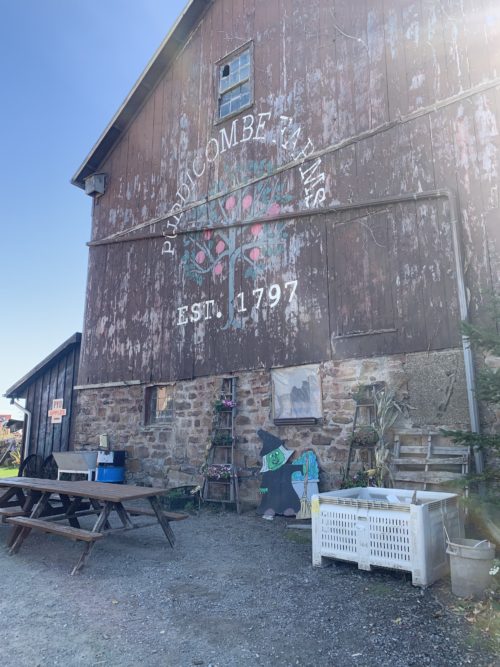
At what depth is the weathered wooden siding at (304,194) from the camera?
7.18 meters

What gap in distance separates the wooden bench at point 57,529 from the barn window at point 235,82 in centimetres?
797

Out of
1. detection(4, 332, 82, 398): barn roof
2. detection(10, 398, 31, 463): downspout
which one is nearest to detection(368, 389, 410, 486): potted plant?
detection(4, 332, 82, 398): barn roof

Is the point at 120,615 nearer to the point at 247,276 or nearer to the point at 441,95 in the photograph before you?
the point at 247,276

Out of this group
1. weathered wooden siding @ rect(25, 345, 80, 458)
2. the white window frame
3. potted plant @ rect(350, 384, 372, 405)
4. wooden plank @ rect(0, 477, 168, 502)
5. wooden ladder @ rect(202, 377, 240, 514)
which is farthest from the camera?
weathered wooden siding @ rect(25, 345, 80, 458)

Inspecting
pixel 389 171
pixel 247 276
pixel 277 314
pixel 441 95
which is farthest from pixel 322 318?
pixel 441 95

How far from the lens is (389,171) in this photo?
7.79 meters

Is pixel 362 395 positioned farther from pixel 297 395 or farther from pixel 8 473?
pixel 8 473

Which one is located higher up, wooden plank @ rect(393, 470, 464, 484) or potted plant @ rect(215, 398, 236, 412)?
potted plant @ rect(215, 398, 236, 412)

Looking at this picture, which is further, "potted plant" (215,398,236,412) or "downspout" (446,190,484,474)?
"potted plant" (215,398,236,412)

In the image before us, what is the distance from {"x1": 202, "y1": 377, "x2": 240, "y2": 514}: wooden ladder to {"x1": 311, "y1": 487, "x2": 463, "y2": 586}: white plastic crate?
3473 mm

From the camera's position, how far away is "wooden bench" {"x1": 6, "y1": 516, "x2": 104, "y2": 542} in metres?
4.85

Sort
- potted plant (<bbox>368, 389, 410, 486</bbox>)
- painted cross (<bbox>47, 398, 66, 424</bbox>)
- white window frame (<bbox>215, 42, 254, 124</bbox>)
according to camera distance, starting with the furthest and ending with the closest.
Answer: painted cross (<bbox>47, 398, 66, 424</bbox>)
white window frame (<bbox>215, 42, 254, 124</bbox>)
potted plant (<bbox>368, 389, 410, 486</bbox>)

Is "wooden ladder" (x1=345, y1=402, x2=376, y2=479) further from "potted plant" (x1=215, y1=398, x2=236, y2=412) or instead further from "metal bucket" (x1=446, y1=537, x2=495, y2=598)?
"metal bucket" (x1=446, y1=537, x2=495, y2=598)

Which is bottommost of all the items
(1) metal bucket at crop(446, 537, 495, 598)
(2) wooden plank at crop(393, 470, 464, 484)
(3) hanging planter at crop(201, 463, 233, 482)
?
(1) metal bucket at crop(446, 537, 495, 598)
